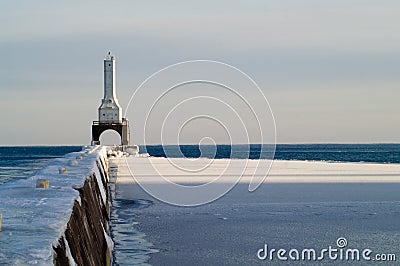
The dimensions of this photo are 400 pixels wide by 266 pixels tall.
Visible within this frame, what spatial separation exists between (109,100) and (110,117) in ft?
5.50

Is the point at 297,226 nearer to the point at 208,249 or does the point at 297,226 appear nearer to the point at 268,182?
the point at 208,249

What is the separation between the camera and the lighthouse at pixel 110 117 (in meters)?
53.5

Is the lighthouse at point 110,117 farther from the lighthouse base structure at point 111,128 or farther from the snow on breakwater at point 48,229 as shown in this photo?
the snow on breakwater at point 48,229

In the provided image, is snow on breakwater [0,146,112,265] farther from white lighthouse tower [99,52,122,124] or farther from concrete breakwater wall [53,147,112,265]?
white lighthouse tower [99,52,122,124]

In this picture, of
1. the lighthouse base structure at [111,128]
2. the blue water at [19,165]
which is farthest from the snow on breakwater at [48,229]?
the lighthouse base structure at [111,128]

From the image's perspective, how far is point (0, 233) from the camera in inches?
193

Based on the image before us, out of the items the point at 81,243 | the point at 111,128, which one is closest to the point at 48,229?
the point at 81,243

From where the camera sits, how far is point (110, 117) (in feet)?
177

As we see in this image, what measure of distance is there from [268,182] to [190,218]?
9374mm

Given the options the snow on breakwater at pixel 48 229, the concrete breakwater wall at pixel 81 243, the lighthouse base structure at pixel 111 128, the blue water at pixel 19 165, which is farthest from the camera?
the lighthouse base structure at pixel 111 128

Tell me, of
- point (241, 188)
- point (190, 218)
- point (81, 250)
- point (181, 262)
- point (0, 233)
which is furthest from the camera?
point (241, 188)

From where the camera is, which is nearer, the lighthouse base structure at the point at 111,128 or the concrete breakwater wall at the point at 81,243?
the concrete breakwater wall at the point at 81,243

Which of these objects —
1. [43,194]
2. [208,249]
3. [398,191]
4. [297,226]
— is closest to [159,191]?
[398,191]

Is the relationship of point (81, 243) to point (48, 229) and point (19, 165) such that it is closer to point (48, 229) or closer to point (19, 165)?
point (48, 229)
